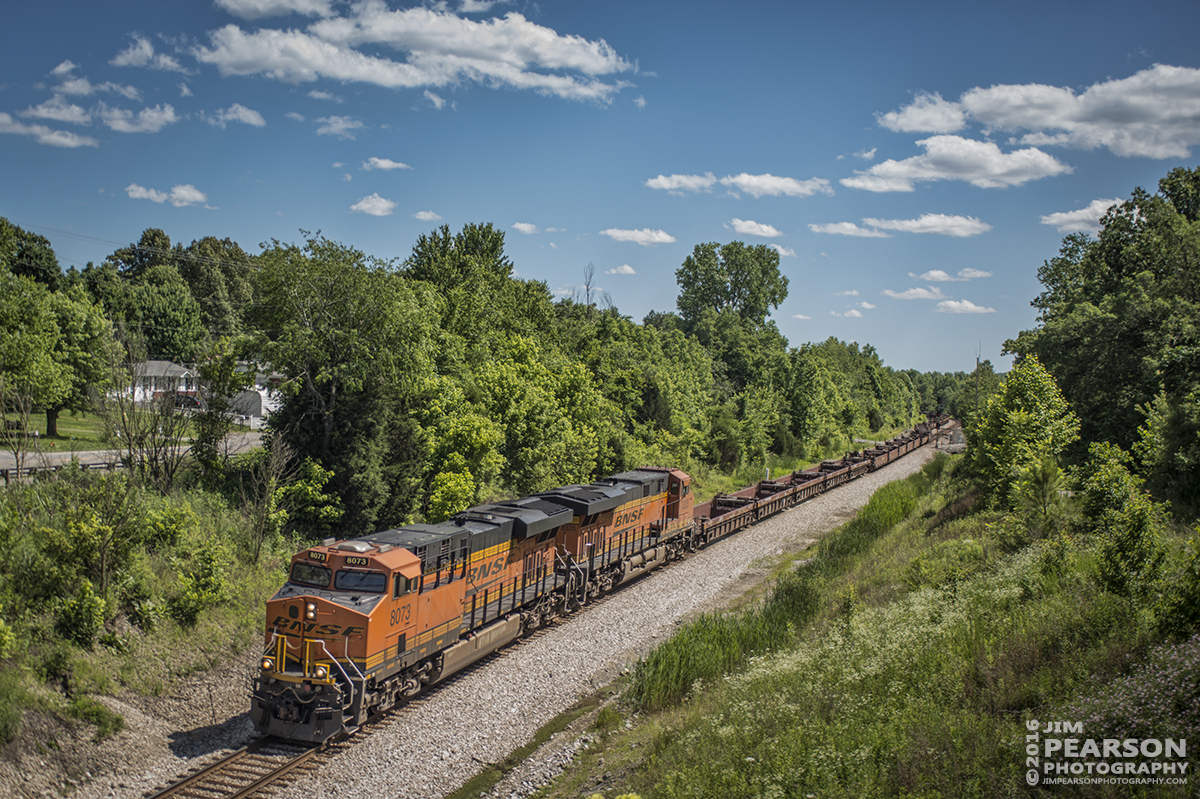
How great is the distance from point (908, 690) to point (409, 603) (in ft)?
35.3

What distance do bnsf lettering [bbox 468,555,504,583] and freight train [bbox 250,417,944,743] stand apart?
→ 35 mm

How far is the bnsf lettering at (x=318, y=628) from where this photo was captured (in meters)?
15.4

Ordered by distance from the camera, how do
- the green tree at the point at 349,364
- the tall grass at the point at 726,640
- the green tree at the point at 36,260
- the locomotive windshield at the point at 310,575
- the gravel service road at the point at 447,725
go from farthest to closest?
the green tree at the point at 36,260 < the green tree at the point at 349,364 < the tall grass at the point at 726,640 < the locomotive windshield at the point at 310,575 < the gravel service road at the point at 447,725

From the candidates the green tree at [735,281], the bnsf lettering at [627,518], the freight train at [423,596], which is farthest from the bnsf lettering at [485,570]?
the green tree at [735,281]

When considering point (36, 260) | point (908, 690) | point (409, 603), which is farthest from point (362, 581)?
point (36, 260)

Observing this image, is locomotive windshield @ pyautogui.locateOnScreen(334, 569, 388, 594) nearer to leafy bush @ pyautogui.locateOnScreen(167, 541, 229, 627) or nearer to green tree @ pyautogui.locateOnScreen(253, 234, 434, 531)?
leafy bush @ pyautogui.locateOnScreen(167, 541, 229, 627)

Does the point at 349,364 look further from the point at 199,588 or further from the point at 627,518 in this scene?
the point at 627,518

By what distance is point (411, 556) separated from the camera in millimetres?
16906

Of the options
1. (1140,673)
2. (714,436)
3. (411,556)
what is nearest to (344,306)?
(411,556)

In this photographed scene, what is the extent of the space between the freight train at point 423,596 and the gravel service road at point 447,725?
74cm

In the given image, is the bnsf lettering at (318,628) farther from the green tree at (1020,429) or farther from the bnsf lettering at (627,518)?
the green tree at (1020,429)

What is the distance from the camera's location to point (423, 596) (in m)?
17.3

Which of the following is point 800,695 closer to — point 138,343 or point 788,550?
point 788,550

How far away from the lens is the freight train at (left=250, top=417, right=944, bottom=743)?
50.4 feet
